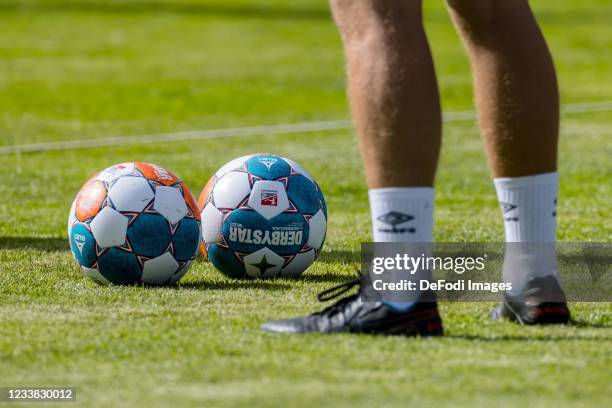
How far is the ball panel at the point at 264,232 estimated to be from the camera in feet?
17.4

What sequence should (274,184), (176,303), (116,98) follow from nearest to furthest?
(176,303)
(274,184)
(116,98)

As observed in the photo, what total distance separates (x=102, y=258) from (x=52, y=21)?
24.4 meters

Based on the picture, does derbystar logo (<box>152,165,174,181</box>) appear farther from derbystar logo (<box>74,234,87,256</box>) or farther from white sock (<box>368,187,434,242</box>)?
white sock (<box>368,187,434,242</box>)

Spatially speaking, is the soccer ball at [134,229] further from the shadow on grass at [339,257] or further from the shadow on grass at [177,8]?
the shadow on grass at [177,8]

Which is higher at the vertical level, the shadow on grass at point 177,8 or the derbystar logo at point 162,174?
the shadow on grass at point 177,8

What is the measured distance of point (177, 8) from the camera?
32.7 m

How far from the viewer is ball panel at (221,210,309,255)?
209 inches

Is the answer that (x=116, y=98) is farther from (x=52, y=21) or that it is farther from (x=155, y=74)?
(x=52, y=21)

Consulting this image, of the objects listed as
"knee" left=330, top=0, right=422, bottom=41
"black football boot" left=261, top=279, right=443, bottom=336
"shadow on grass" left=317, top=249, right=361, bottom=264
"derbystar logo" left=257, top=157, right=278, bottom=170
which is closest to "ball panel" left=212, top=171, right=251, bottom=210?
"derbystar logo" left=257, top=157, right=278, bottom=170

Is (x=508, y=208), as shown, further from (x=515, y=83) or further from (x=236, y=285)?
(x=236, y=285)

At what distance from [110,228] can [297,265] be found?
85cm

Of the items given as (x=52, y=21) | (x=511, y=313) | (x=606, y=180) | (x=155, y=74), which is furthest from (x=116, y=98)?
(x=511, y=313)

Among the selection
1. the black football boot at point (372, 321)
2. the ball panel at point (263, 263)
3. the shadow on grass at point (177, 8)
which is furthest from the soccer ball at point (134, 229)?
the shadow on grass at point (177, 8)

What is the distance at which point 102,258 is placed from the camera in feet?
16.5
